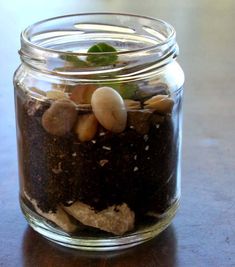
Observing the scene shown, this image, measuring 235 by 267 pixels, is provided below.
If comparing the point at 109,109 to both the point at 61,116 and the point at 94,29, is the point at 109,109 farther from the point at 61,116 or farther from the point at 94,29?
the point at 94,29

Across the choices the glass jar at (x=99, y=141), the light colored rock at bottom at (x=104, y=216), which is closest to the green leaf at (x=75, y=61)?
the glass jar at (x=99, y=141)

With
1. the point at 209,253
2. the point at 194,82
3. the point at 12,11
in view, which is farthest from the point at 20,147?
the point at 12,11

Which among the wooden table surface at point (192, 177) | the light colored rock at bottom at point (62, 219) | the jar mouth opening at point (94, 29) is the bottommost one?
the wooden table surface at point (192, 177)

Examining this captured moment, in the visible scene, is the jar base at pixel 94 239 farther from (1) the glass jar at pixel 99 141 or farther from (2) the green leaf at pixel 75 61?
(2) the green leaf at pixel 75 61

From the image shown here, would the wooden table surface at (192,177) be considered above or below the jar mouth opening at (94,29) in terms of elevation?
below

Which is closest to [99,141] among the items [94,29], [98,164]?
[98,164]

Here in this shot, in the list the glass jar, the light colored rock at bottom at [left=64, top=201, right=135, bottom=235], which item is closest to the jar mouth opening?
the glass jar
